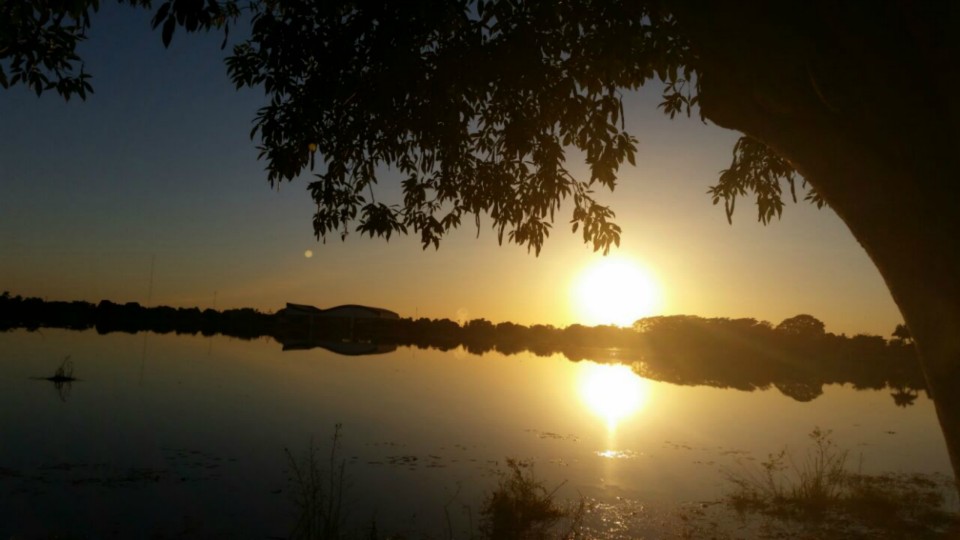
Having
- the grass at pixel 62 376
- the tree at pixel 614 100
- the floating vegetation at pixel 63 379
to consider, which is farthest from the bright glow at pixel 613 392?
the grass at pixel 62 376

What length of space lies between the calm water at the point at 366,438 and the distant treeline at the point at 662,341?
10355mm

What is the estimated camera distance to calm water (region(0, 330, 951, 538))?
998 centimetres

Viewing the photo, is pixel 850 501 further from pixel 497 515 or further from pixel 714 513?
pixel 497 515

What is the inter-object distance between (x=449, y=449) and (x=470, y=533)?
6.11 meters

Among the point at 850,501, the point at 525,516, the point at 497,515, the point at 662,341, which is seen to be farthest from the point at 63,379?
the point at 662,341

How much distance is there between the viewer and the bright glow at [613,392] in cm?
2261

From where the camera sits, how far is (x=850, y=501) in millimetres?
11484

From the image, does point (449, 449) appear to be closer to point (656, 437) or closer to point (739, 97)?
point (656, 437)

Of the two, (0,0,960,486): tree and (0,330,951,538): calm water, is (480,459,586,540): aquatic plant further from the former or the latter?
(0,0,960,486): tree

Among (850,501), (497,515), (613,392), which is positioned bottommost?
(497,515)

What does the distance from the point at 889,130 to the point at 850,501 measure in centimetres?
976

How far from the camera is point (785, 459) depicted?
1561cm

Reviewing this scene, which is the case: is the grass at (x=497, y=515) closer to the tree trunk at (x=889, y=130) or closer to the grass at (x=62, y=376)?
the tree trunk at (x=889, y=130)

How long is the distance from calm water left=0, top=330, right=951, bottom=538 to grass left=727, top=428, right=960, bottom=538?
910 millimetres
